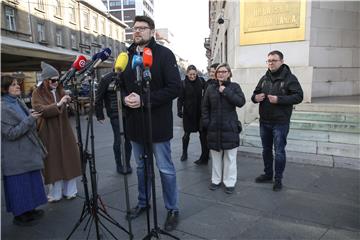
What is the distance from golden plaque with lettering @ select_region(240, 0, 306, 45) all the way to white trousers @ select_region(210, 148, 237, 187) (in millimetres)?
4392

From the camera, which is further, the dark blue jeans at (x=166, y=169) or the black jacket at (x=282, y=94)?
the black jacket at (x=282, y=94)

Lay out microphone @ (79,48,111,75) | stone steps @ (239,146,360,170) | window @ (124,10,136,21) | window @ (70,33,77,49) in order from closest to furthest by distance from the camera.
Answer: microphone @ (79,48,111,75) → stone steps @ (239,146,360,170) → window @ (70,33,77,49) → window @ (124,10,136,21)

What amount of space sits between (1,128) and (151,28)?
199cm

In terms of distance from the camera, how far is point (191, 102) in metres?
6.18

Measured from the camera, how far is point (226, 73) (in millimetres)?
4520

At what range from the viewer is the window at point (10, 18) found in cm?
Answer: 2496

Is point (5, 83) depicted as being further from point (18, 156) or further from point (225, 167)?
point (225, 167)

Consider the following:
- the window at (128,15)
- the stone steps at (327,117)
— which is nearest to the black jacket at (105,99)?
the stone steps at (327,117)

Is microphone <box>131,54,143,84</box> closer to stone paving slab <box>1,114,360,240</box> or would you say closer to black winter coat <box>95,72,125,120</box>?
stone paving slab <box>1,114,360,240</box>

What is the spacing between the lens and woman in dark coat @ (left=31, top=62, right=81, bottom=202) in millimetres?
4172

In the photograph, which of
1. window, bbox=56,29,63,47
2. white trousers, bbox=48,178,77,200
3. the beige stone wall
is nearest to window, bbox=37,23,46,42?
window, bbox=56,29,63,47

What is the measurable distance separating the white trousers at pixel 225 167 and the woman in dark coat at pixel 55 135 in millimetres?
1993

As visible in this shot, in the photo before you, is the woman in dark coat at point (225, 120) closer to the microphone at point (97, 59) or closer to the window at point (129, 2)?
the microphone at point (97, 59)

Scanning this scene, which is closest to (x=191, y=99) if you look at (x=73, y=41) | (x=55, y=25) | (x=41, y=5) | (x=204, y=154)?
(x=204, y=154)
